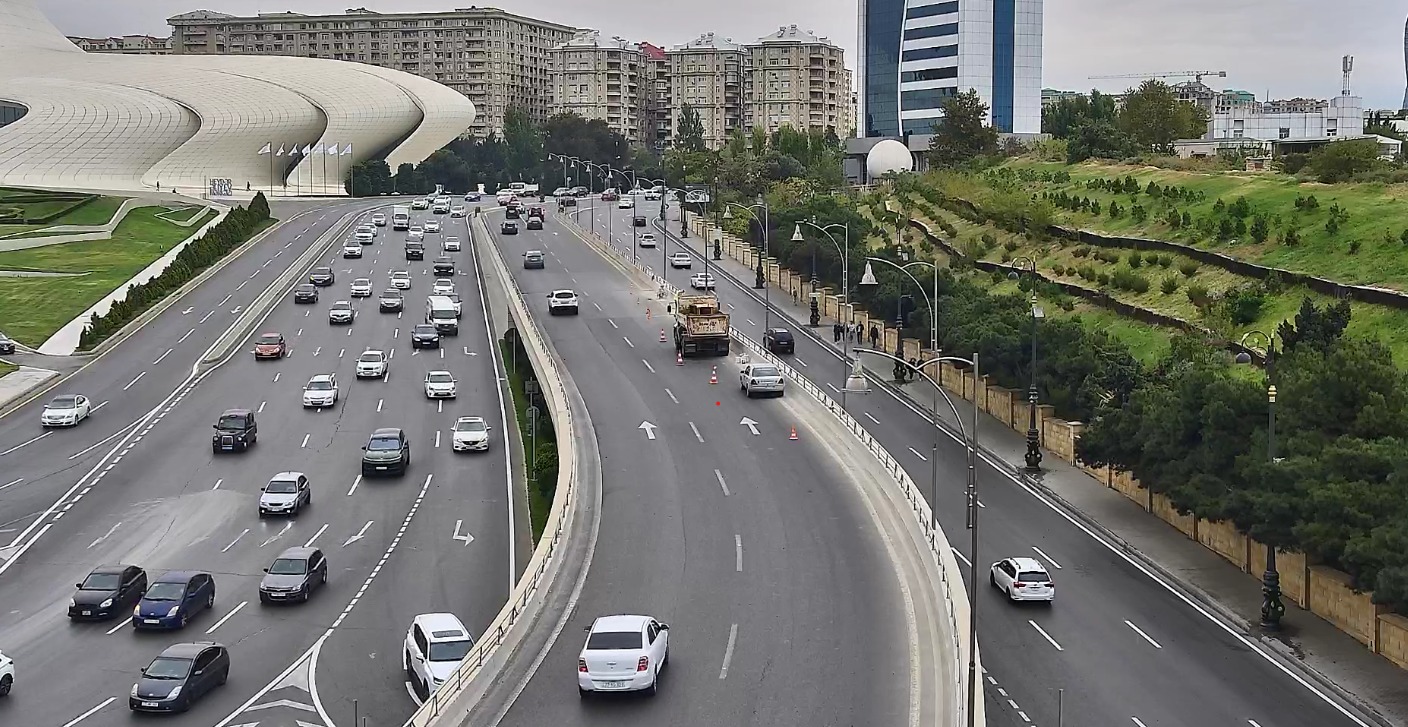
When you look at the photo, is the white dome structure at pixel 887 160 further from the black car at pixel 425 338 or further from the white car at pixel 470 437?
the white car at pixel 470 437

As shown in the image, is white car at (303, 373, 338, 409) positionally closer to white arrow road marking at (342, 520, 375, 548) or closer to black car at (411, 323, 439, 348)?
black car at (411, 323, 439, 348)

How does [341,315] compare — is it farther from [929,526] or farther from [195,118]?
[195,118]

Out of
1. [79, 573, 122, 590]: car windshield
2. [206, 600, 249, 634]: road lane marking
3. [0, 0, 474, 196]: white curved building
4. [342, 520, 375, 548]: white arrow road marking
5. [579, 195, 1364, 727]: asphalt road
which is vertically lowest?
[579, 195, 1364, 727]: asphalt road

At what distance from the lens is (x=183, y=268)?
83.9 metres

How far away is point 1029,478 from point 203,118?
122 meters

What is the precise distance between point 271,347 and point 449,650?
38.6 metres

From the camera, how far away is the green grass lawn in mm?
71500

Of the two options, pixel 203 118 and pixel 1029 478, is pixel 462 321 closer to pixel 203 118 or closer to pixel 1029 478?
pixel 1029 478

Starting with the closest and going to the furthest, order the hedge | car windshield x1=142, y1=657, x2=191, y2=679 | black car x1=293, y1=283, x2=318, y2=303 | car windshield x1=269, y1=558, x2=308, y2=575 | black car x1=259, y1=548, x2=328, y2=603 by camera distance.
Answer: car windshield x1=142, y1=657, x2=191, y2=679 < black car x1=259, y1=548, x2=328, y2=603 < car windshield x1=269, y1=558, x2=308, y2=575 < the hedge < black car x1=293, y1=283, x2=318, y2=303

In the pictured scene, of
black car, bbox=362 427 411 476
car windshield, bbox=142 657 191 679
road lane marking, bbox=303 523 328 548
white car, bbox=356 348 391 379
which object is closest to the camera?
car windshield, bbox=142 657 191 679

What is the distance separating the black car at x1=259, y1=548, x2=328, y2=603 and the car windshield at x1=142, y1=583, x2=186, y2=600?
6.84 ft

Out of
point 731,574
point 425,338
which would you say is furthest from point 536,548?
point 425,338

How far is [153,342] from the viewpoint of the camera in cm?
6769

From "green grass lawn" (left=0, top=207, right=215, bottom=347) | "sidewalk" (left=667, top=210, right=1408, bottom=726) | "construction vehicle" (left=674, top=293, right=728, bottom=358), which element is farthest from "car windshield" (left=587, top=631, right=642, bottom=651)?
"green grass lawn" (left=0, top=207, right=215, bottom=347)
